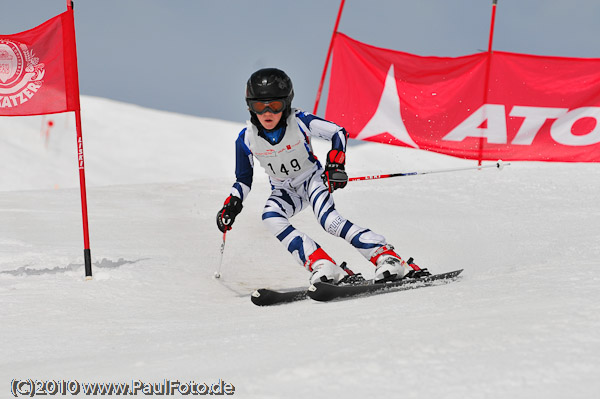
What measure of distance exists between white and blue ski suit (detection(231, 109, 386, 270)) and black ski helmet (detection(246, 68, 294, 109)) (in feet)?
0.70

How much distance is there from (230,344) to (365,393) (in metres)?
0.92

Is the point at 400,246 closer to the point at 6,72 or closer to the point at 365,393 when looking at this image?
the point at 6,72

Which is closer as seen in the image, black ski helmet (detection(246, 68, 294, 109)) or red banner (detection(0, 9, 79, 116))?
black ski helmet (detection(246, 68, 294, 109))

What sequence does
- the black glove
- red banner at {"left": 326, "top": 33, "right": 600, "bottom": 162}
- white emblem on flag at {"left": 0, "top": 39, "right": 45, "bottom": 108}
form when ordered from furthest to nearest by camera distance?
red banner at {"left": 326, "top": 33, "right": 600, "bottom": 162}
white emblem on flag at {"left": 0, "top": 39, "right": 45, "bottom": 108}
the black glove

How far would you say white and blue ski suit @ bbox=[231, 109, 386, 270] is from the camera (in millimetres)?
4199

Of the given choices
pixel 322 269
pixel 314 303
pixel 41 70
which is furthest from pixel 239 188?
pixel 41 70

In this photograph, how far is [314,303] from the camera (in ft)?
12.3

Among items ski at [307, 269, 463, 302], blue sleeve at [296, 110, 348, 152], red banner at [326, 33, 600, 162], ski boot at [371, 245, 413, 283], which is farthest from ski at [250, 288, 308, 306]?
red banner at [326, 33, 600, 162]

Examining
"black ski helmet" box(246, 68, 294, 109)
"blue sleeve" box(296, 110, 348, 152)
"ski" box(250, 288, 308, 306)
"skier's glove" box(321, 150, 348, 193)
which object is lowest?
"ski" box(250, 288, 308, 306)

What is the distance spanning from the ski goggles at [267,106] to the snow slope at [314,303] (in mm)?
1281

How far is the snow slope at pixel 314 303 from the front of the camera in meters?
1.94

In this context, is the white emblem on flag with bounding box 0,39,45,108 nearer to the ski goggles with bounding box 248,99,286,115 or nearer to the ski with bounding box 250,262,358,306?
the ski goggles with bounding box 248,99,286,115

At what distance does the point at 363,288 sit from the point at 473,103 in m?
6.45

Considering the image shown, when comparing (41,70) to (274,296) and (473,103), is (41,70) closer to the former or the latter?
(274,296)
